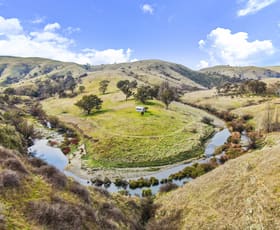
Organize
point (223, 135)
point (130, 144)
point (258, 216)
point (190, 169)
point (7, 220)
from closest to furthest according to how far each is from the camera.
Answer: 1. point (7, 220)
2. point (258, 216)
3. point (190, 169)
4. point (130, 144)
5. point (223, 135)

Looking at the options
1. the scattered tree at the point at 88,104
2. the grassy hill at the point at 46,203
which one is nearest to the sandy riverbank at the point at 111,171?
the grassy hill at the point at 46,203

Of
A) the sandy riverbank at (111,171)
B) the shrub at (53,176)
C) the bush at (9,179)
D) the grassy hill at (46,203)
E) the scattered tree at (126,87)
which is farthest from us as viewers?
the scattered tree at (126,87)

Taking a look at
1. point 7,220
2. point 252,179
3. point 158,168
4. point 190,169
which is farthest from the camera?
point 158,168

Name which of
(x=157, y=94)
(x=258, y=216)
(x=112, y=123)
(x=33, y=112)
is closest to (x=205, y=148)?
(x=112, y=123)

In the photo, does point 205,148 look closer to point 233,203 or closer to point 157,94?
point 233,203

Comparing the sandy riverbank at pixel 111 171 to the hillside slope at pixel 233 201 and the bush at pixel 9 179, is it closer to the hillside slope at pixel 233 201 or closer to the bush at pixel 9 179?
the hillside slope at pixel 233 201

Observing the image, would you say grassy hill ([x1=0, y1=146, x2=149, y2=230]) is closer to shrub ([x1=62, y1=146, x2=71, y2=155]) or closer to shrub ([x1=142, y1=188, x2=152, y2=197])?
shrub ([x1=142, y1=188, x2=152, y2=197])

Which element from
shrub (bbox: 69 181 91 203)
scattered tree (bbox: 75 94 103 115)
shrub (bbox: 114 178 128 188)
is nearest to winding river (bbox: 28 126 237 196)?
shrub (bbox: 114 178 128 188)
